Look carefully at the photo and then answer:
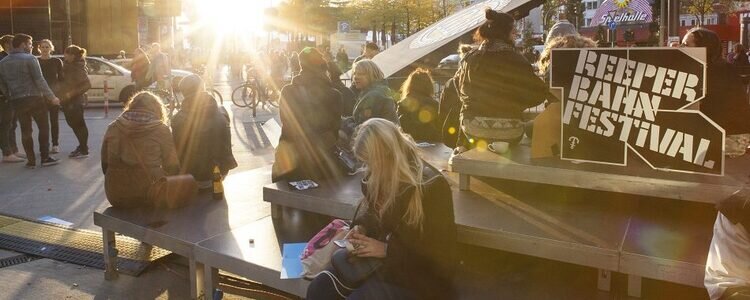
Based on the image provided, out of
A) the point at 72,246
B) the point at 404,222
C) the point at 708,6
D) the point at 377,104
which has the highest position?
the point at 708,6

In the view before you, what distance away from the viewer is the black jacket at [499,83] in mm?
5492

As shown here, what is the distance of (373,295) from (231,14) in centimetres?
4948

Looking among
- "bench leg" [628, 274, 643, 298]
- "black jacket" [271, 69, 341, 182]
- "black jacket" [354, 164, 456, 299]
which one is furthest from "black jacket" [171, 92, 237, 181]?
"bench leg" [628, 274, 643, 298]

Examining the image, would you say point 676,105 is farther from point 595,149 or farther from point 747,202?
point 747,202

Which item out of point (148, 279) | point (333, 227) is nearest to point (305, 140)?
point (148, 279)

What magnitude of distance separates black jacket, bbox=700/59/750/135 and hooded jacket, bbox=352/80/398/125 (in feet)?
10.8

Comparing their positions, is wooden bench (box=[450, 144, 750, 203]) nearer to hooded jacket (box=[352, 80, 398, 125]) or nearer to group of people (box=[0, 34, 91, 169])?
hooded jacket (box=[352, 80, 398, 125])

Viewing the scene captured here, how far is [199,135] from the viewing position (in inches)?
259

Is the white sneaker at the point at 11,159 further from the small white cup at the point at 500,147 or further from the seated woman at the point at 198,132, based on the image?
the small white cup at the point at 500,147

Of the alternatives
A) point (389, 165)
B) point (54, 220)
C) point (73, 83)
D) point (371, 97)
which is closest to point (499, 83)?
point (371, 97)

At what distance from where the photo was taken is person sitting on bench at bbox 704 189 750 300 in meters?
2.98

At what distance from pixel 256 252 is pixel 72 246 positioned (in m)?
2.71

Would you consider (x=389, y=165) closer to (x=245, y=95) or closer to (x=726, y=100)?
(x=726, y=100)

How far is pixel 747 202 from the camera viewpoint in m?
2.94
